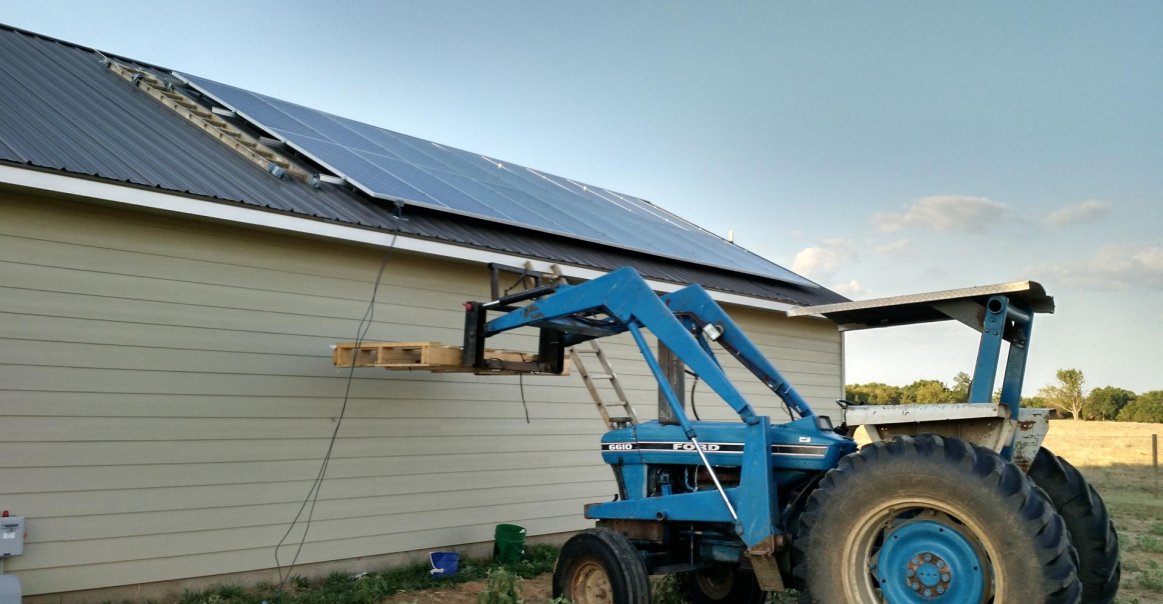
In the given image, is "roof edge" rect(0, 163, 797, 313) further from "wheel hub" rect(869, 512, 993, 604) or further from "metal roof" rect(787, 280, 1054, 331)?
"wheel hub" rect(869, 512, 993, 604)

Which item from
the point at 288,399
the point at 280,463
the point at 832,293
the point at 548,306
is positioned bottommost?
the point at 280,463

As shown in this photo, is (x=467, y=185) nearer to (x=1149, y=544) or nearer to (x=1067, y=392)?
(x=1149, y=544)

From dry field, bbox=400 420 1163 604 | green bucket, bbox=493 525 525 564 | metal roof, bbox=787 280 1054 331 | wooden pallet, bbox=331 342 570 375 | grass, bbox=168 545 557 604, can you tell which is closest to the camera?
metal roof, bbox=787 280 1054 331

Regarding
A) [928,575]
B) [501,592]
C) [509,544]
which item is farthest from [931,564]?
[509,544]

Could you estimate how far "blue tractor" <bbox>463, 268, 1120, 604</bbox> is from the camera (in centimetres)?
500

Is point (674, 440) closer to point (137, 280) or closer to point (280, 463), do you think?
point (280, 463)

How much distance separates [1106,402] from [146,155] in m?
50.4

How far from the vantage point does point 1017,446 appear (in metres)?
6.05

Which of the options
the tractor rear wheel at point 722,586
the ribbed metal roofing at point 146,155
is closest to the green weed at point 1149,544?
the ribbed metal roofing at point 146,155

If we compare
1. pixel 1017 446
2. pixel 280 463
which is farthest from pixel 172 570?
pixel 1017 446

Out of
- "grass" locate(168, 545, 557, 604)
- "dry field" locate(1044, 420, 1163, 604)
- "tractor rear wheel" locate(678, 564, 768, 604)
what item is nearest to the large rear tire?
"tractor rear wheel" locate(678, 564, 768, 604)

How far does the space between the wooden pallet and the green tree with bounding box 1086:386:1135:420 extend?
4744 cm

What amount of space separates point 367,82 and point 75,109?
582cm

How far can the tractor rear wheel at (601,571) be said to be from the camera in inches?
244
